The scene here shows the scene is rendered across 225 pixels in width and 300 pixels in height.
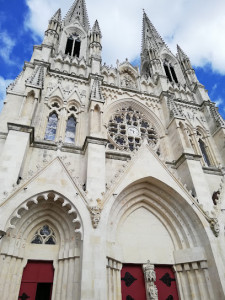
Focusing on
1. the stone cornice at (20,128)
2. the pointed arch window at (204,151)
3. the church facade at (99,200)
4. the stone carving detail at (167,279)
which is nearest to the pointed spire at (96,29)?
the church facade at (99,200)

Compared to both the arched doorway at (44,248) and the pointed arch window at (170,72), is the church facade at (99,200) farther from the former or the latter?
the pointed arch window at (170,72)

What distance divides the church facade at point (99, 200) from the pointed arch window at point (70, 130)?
6 centimetres

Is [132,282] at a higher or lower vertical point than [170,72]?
lower

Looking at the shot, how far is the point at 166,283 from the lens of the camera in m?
7.21

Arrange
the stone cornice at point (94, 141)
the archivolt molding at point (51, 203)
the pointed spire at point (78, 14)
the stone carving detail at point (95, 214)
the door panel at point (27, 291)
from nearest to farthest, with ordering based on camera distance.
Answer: the door panel at point (27, 291) → the archivolt molding at point (51, 203) → the stone carving detail at point (95, 214) → the stone cornice at point (94, 141) → the pointed spire at point (78, 14)

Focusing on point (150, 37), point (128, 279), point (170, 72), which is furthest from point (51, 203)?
point (150, 37)

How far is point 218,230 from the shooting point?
7230 millimetres

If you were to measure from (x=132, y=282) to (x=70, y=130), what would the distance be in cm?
713

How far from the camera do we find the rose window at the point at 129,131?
36.5ft

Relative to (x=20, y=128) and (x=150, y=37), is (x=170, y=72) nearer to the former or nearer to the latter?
(x=150, y=37)

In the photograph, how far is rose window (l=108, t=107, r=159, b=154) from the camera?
11133 mm

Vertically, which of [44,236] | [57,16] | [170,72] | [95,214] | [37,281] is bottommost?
[37,281]

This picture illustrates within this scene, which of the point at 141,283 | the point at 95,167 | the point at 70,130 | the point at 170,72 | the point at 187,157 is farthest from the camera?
the point at 170,72

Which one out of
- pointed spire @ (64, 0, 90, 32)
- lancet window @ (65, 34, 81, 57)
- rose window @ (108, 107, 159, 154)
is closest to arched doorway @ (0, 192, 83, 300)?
rose window @ (108, 107, 159, 154)
